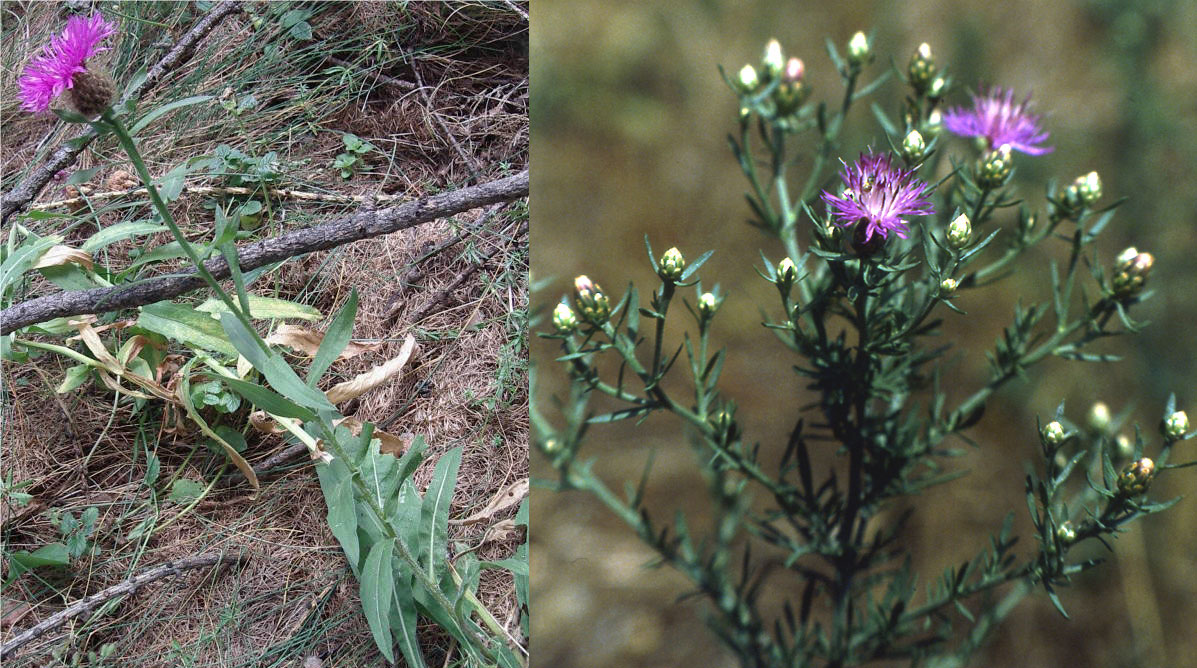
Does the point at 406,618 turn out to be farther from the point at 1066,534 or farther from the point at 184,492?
the point at 1066,534

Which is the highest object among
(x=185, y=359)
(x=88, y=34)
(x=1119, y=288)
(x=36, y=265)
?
(x=88, y=34)

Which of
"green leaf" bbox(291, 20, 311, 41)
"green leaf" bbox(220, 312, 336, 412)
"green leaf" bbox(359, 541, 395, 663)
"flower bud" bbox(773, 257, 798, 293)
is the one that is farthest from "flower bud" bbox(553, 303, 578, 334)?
"green leaf" bbox(291, 20, 311, 41)

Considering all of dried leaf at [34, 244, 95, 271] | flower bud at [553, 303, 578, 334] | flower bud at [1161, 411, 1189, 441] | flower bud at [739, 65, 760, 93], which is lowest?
flower bud at [1161, 411, 1189, 441]

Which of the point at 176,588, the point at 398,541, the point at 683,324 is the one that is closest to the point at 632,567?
the point at 683,324

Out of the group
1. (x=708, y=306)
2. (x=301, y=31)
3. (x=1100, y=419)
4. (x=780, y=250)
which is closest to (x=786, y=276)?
(x=708, y=306)

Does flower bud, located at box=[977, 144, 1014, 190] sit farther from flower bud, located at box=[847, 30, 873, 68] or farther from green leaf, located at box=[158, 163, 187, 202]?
green leaf, located at box=[158, 163, 187, 202]

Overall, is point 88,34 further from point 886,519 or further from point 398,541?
point 886,519
